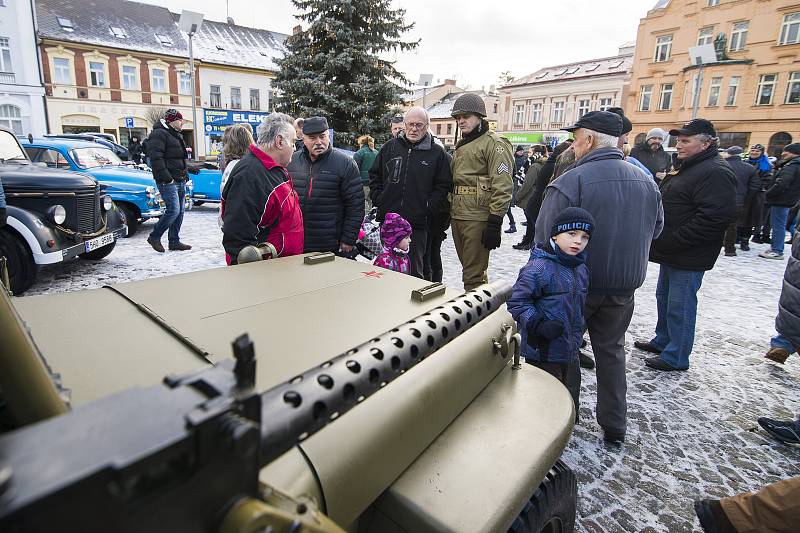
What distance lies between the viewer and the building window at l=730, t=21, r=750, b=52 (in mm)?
29809

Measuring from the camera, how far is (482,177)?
171 inches

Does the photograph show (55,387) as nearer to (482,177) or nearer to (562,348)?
(562,348)

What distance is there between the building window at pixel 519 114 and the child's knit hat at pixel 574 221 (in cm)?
4570

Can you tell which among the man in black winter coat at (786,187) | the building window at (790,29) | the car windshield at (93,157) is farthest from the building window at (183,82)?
the building window at (790,29)

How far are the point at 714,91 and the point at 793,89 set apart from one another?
4.39 m

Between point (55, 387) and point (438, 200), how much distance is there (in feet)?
13.3

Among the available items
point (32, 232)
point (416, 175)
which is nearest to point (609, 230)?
point (416, 175)

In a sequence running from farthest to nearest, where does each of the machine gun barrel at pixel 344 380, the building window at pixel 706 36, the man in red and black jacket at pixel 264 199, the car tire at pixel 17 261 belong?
1. the building window at pixel 706 36
2. the car tire at pixel 17 261
3. the man in red and black jacket at pixel 264 199
4. the machine gun barrel at pixel 344 380

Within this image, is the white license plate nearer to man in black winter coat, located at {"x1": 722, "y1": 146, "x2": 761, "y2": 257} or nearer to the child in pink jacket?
the child in pink jacket

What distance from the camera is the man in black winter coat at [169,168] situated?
661 centimetres

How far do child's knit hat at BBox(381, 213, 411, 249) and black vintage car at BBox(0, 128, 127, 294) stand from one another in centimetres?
395

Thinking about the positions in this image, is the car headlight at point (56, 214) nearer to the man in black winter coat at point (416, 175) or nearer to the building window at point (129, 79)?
the man in black winter coat at point (416, 175)

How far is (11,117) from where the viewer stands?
27.8 meters

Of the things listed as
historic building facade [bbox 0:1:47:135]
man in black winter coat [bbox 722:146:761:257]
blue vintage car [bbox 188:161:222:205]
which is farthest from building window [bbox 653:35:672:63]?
historic building facade [bbox 0:1:47:135]
